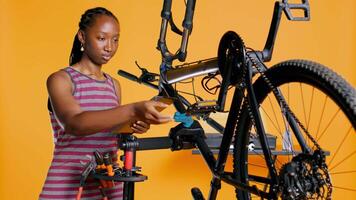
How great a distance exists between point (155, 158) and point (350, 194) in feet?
3.65

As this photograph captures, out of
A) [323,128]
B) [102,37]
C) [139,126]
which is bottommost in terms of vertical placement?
[323,128]

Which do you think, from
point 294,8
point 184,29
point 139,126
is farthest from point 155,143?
point 294,8

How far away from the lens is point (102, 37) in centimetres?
157

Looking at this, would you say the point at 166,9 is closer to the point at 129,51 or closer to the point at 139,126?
the point at 139,126

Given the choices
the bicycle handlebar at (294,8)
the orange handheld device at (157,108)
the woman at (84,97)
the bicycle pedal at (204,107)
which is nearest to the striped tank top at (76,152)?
the woman at (84,97)

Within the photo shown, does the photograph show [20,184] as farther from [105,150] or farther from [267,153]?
[267,153]

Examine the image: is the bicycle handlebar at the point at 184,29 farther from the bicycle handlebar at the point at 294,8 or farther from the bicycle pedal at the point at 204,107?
the bicycle handlebar at the point at 294,8

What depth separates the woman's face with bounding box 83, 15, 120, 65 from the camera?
1.57m

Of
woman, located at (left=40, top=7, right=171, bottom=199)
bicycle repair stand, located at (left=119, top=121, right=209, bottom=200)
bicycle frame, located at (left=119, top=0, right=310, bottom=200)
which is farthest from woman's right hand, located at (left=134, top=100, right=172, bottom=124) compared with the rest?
woman, located at (left=40, top=7, right=171, bottom=199)

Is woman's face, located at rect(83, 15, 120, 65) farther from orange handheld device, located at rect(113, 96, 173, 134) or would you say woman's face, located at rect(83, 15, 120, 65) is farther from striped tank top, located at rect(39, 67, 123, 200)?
orange handheld device, located at rect(113, 96, 173, 134)

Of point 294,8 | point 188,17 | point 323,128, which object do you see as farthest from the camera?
point 323,128

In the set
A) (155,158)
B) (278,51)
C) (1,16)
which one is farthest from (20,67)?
(278,51)

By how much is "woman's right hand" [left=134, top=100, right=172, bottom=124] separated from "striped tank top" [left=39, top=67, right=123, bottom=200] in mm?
465

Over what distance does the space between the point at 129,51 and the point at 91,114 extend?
1.83 meters
